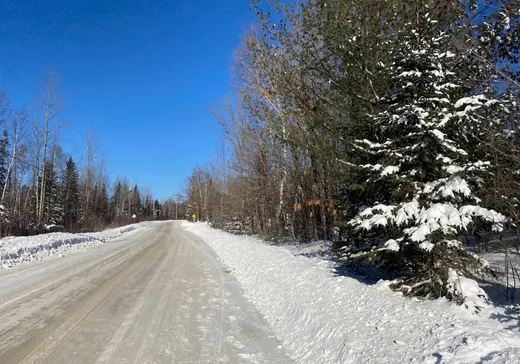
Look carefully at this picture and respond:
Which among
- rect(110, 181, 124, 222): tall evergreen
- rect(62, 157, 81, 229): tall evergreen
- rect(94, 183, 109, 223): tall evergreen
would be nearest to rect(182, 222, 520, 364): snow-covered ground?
rect(62, 157, 81, 229): tall evergreen

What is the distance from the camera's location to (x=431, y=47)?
18.7ft

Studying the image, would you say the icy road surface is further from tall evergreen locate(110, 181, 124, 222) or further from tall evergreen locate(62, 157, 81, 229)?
tall evergreen locate(110, 181, 124, 222)

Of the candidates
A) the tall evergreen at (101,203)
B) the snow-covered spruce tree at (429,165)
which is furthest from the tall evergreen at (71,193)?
the snow-covered spruce tree at (429,165)

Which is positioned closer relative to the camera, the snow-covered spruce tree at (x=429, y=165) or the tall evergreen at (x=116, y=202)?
the snow-covered spruce tree at (x=429, y=165)

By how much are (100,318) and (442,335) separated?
524 centimetres

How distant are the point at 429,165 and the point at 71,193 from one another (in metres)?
55.8

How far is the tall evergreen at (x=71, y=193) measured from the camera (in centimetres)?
5066

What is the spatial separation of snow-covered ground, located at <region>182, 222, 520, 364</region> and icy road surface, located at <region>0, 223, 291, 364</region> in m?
0.46

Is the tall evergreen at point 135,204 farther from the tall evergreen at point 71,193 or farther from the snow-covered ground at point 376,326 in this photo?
the snow-covered ground at point 376,326

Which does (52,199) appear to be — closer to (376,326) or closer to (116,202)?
(116,202)

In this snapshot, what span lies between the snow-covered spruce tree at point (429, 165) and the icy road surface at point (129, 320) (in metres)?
2.46

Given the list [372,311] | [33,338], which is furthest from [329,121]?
[33,338]

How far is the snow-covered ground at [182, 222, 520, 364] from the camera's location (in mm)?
3459

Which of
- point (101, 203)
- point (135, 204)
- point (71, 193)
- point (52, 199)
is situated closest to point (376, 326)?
point (52, 199)
